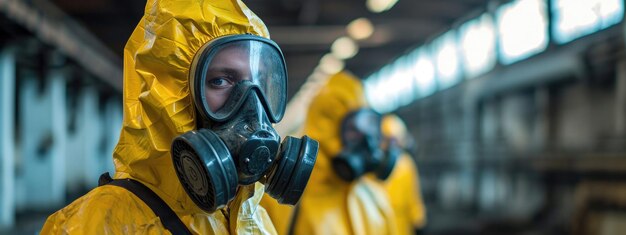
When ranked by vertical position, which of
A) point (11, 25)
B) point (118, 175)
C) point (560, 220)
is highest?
point (11, 25)

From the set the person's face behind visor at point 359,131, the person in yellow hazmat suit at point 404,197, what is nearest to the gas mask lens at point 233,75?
the person's face behind visor at point 359,131

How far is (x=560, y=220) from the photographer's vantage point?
8.73 meters

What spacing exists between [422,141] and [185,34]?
17.4m

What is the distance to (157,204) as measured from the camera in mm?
1714

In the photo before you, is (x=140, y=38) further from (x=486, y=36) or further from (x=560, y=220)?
(x=486, y=36)

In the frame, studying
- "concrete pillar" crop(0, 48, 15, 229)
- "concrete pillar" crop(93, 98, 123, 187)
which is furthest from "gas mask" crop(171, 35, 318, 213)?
"concrete pillar" crop(93, 98, 123, 187)

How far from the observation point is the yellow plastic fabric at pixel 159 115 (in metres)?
1.66

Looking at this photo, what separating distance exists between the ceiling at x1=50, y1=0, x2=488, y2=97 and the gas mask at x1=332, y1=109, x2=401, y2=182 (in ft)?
20.6

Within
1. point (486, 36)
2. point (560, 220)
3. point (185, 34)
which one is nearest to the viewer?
point (185, 34)

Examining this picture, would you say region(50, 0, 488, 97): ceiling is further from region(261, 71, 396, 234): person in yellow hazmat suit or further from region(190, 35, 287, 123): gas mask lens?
region(190, 35, 287, 123): gas mask lens

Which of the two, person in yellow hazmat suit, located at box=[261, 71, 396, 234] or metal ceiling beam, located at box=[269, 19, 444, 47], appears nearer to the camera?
person in yellow hazmat suit, located at box=[261, 71, 396, 234]

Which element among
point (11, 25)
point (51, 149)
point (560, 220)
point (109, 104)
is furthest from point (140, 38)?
point (109, 104)

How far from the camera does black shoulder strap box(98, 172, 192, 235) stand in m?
1.69

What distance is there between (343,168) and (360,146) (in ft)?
0.82
